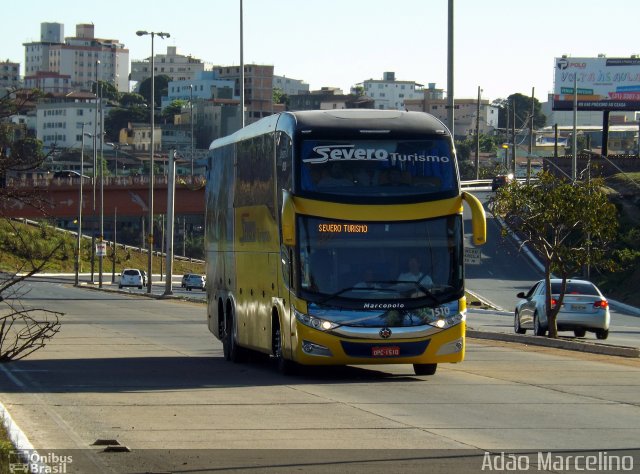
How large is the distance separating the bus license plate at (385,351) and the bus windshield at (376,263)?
0.66 metres

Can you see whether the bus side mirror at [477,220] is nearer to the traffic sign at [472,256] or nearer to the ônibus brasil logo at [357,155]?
the ônibus brasil logo at [357,155]

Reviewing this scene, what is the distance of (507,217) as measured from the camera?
29.7m

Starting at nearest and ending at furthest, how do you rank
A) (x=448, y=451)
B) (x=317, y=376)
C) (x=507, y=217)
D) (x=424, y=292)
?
(x=448, y=451), (x=424, y=292), (x=317, y=376), (x=507, y=217)

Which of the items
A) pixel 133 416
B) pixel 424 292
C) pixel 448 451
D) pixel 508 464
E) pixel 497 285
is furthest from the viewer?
pixel 497 285

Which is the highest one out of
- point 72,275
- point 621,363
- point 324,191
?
point 324,191

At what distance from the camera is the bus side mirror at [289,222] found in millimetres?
18172

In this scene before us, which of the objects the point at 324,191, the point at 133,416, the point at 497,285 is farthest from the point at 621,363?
the point at 497,285

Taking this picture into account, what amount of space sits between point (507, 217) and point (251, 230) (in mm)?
9827

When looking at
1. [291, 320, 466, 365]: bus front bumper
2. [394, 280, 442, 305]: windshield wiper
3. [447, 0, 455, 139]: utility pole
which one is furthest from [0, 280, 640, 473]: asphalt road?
[447, 0, 455, 139]: utility pole

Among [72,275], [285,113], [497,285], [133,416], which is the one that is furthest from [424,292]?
[72,275]

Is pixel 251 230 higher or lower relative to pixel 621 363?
higher

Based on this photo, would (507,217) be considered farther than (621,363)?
Yes

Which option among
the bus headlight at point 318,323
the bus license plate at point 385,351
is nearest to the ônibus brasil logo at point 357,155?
the bus headlight at point 318,323

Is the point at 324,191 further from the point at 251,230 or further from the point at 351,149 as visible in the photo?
the point at 251,230
